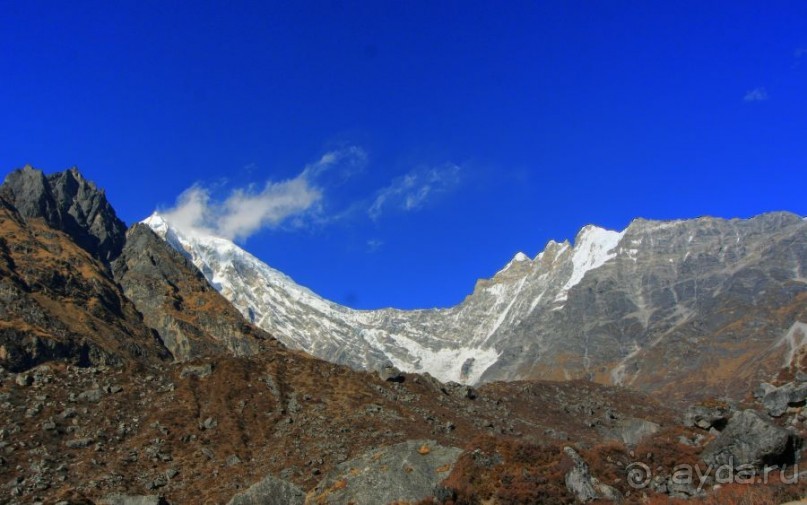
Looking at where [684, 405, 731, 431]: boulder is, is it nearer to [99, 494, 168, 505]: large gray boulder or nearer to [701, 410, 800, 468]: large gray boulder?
[701, 410, 800, 468]: large gray boulder

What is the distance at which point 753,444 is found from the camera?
75.7ft

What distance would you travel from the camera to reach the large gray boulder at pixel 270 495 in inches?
1061

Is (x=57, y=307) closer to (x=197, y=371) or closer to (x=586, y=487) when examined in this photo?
(x=197, y=371)

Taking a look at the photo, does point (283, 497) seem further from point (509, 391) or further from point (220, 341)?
point (220, 341)

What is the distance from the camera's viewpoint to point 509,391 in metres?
90.6

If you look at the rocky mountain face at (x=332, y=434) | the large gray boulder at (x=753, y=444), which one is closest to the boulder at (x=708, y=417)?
the rocky mountain face at (x=332, y=434)

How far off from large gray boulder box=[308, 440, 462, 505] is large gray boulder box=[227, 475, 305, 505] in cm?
74

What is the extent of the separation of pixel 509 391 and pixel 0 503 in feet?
216

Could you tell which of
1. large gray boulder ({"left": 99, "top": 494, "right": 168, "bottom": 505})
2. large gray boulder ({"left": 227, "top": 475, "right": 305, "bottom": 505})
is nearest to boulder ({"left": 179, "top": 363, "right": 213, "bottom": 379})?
large gray boulder ({"left": 99, "top": 494, "right": 168, "bottom": 505})

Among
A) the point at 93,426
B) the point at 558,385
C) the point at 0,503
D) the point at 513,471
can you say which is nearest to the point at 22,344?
the point at 93,426

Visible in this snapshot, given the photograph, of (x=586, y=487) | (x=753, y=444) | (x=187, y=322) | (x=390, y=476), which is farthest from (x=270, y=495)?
(x=187, y=322)

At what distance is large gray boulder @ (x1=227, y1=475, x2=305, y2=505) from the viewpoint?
26953 millimetres

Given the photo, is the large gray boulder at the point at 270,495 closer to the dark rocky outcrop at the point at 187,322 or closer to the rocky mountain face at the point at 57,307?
the rocky mountain face at the point at 57,307

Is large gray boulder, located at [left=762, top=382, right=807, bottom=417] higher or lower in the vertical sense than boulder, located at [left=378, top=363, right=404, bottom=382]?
lower
